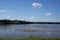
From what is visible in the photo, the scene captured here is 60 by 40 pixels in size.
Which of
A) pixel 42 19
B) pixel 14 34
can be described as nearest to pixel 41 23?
pixel 42 19

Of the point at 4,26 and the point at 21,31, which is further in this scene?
the point at 21,31

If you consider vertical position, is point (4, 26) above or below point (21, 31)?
above

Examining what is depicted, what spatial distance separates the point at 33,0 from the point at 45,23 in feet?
2.80

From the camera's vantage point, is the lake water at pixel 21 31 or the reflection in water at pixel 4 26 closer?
the reflection in water at pixel 4 26

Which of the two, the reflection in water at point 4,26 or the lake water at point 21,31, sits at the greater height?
the reflection in water at point 4,26

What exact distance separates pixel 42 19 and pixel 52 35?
27.3 inches

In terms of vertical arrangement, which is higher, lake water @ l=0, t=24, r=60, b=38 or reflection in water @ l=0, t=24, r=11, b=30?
reflection in water @ l=0, t=24, r=11, b=30

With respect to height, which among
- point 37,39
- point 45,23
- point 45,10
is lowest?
point 37,39

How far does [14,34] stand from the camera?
21.6 ft

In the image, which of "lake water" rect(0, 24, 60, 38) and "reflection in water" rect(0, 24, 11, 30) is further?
"lake water" rect(0, 24, 60, 38)

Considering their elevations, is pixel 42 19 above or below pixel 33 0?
below

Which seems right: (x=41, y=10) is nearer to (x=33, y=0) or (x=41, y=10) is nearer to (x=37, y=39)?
(x=33, y=0)

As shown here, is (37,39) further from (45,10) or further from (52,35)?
(45,10)

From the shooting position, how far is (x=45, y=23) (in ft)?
20.9
